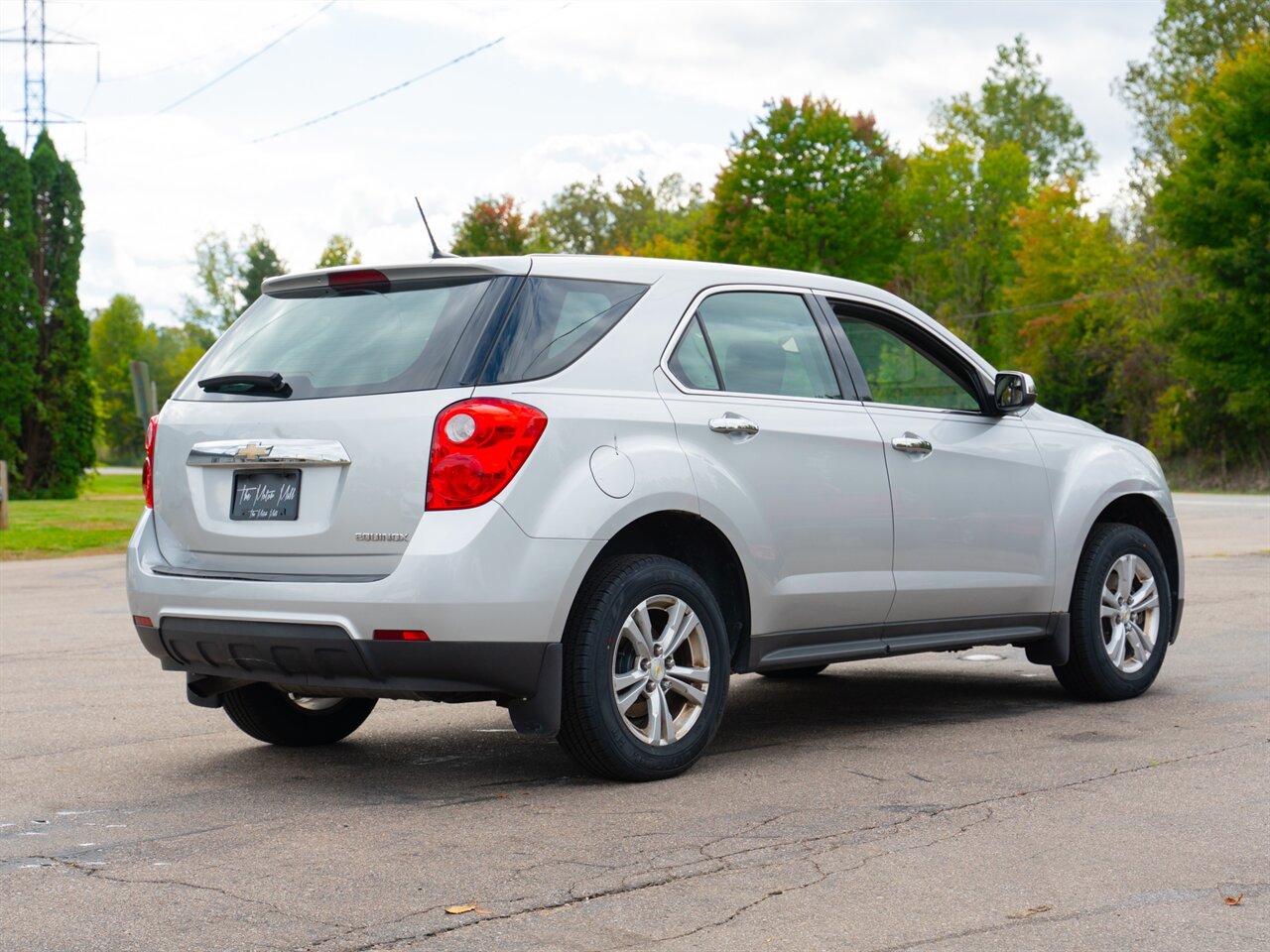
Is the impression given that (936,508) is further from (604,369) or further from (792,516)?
(604,369)

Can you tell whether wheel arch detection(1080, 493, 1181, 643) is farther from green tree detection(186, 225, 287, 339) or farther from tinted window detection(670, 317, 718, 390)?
green tree detection(186, 225, 287, 339)

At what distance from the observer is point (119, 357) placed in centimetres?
10869

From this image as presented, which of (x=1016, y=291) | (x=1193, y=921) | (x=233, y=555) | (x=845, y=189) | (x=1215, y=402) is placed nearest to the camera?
(x=1193, y=921)

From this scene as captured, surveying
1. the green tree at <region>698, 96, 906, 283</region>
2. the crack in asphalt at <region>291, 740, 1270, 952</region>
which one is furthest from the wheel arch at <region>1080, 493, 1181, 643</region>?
the green tree at <region>698, 96, 906, 283</region>

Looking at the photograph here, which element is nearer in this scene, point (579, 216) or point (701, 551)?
point (701, 551)

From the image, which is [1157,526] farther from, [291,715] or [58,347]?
[58,347]

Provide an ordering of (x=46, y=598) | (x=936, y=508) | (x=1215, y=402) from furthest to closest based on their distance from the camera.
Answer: (x=1215, y=402) → (x=46, y=598) → (x=936, y=508)

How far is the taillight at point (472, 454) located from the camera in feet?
16.8

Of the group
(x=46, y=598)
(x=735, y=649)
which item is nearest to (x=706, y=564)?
(x=735, y=649)

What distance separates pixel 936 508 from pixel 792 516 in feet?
2.92

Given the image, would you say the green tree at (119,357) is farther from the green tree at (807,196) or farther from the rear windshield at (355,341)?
the rear windshield at (355,341)

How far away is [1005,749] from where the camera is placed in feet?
20.6

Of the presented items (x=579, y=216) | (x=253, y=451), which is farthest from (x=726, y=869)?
(x=579, y=216)

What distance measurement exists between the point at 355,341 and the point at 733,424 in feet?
4.53
